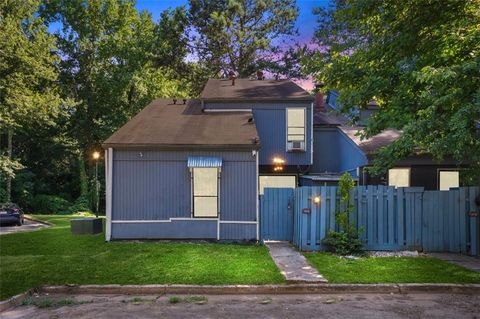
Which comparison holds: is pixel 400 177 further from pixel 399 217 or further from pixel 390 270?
pixel 390 270

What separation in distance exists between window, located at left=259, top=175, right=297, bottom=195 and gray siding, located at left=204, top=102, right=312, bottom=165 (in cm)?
70

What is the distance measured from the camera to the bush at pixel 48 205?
37500 millimetres

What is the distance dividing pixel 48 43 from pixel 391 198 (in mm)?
28808

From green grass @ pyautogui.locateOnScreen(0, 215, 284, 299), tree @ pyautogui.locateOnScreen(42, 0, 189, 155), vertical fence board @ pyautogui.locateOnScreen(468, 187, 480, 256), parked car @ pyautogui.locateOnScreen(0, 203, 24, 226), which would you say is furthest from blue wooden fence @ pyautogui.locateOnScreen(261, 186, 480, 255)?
tree @ pyautogui.locateOnScreen(42, 0, 189, 155)

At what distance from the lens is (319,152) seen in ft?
73.3

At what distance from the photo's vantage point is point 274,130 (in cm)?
2080

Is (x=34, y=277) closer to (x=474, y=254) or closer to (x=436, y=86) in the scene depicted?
(x=436, y=86)

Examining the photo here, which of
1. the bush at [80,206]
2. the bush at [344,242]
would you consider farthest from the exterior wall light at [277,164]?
the bush at [80,206]

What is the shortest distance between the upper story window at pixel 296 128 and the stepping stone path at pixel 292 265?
7997 millimetres

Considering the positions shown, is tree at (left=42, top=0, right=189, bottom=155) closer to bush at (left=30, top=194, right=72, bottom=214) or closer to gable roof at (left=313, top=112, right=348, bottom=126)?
bush at (left=30, top=194, right=72, bottom=214)

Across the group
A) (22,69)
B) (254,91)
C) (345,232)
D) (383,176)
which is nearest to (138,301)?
(345,232)

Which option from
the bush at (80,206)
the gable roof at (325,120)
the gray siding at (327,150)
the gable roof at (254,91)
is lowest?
the bush at (80,206)

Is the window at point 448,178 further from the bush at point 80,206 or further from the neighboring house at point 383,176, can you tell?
the bush at point 80,206

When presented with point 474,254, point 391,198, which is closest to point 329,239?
point 391,198
